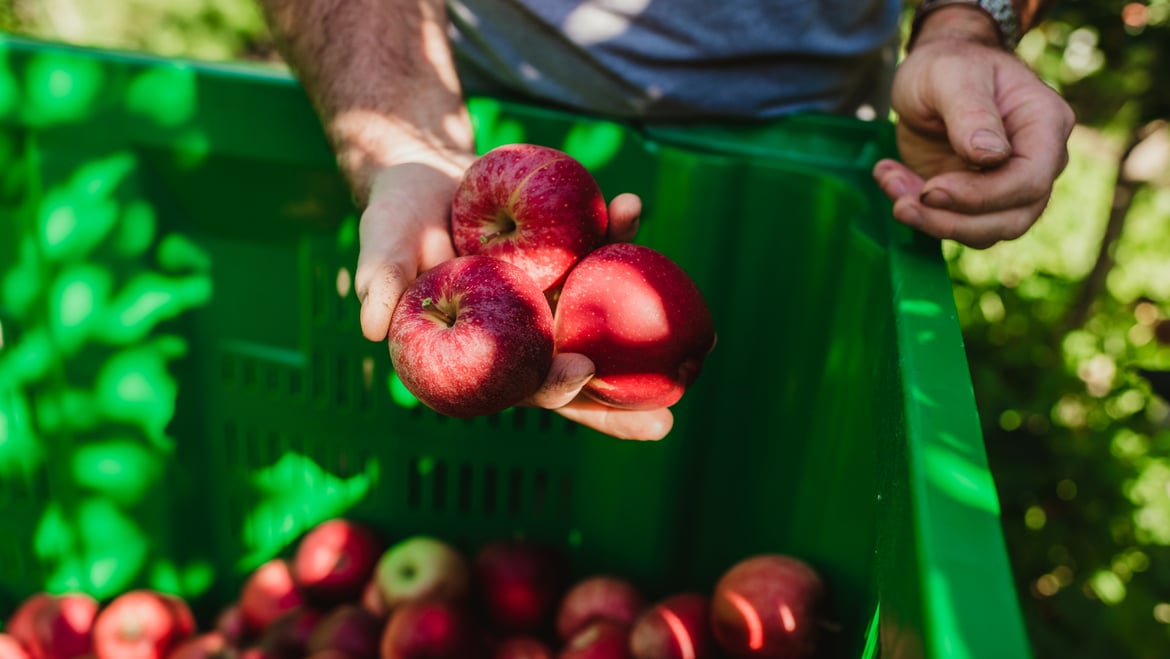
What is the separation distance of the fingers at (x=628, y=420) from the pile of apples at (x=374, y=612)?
1.44ft

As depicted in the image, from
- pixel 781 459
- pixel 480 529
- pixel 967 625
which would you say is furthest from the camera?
pixel 480 529

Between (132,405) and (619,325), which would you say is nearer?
(619,325)

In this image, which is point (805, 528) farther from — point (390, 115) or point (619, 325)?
point (390, 115)

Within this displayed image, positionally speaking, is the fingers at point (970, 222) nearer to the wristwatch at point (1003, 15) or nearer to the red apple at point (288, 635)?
the wristwatch at point (1003, 15)

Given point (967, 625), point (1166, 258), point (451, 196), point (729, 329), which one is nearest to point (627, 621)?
point (729, 329)

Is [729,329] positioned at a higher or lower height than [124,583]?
higher

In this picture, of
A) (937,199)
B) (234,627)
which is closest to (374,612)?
(234,627)

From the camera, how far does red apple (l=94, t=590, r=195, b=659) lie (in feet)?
5.95

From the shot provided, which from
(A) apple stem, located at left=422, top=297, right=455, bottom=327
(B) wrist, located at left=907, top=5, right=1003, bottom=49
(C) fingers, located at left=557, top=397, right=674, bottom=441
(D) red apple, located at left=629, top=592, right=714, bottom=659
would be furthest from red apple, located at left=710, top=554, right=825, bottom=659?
(B) wrist, located at left=907, top=5, right=1003, bottom=49

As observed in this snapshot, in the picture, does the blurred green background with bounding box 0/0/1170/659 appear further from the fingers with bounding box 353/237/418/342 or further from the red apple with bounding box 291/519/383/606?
the red apple with bounding box 291/519/383/606

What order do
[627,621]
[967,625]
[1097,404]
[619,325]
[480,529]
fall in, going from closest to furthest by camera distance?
1. [967,625]
2. [619,325]
3. [627,621]
4. [480,529]
5. [1097,404]

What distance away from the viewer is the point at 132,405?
5.64 feet

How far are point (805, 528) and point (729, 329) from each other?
1.17ft

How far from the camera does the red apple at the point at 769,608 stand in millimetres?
1330
